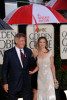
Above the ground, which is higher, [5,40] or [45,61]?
[5,40]

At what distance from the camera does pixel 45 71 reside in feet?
17.1

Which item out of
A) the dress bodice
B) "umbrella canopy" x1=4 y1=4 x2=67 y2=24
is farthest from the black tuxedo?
"umbrella canopy" x1=4 y1=4 x2=67 y2=24

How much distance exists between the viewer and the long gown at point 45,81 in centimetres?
515

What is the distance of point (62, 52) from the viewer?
23.9 feet

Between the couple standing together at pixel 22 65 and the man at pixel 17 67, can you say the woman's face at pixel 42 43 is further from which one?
the man at pixel 17 67

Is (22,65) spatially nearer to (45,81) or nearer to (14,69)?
(14,69)

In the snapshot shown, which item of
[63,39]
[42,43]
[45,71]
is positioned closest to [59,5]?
[63,39]

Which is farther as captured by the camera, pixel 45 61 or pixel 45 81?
pixel 45 81

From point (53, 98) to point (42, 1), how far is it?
A: 13.9 meters

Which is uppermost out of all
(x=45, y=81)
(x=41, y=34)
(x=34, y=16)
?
(x=34, y=16)

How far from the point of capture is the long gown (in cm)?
515

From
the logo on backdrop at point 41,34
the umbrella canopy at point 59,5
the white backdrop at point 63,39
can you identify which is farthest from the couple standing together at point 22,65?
the umbrella canopy at point 59,5

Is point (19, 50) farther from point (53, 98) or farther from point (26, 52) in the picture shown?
point (53, 98)

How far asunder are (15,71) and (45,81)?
3.28 ft
